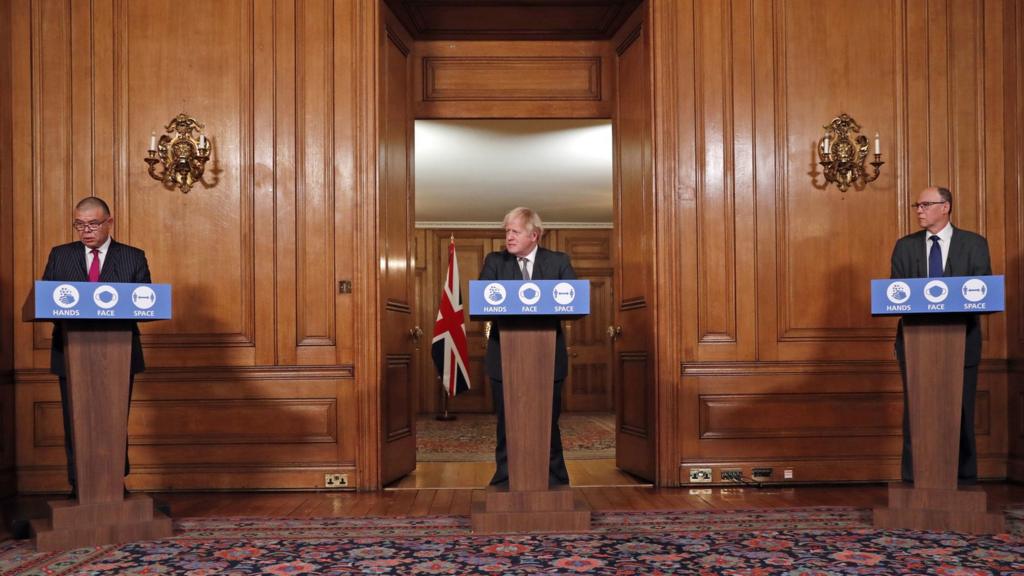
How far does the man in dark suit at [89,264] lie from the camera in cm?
420

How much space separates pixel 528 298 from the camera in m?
4.06

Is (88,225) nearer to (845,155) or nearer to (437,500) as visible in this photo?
(437,500)

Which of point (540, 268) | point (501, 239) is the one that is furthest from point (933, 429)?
point (501, 239)

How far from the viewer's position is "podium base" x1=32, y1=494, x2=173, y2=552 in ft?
12.8

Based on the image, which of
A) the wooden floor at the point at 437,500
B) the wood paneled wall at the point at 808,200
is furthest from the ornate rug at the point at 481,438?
the wood paneled wall at the point at 808,200

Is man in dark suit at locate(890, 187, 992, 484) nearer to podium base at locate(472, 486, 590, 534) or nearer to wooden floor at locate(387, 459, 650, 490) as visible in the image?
podium base at locate(472, 486, 590, 534)

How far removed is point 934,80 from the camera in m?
5.73

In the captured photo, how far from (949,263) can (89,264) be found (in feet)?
13.0

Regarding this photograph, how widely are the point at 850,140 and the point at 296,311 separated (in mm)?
3469

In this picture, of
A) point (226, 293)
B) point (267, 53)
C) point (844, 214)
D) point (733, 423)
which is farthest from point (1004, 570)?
point (267, 53)

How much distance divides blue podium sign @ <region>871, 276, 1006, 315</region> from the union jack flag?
3.13 metres

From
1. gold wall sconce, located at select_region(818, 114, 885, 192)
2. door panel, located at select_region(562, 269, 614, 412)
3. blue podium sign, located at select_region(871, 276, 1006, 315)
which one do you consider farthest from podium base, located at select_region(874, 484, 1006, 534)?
door panel, located at select_region(562, 269, 614, 412)

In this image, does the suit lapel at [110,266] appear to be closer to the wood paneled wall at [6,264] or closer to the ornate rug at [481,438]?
the wood paneled wall at [6,264]

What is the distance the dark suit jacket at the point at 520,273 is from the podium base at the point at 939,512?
1582 mm
